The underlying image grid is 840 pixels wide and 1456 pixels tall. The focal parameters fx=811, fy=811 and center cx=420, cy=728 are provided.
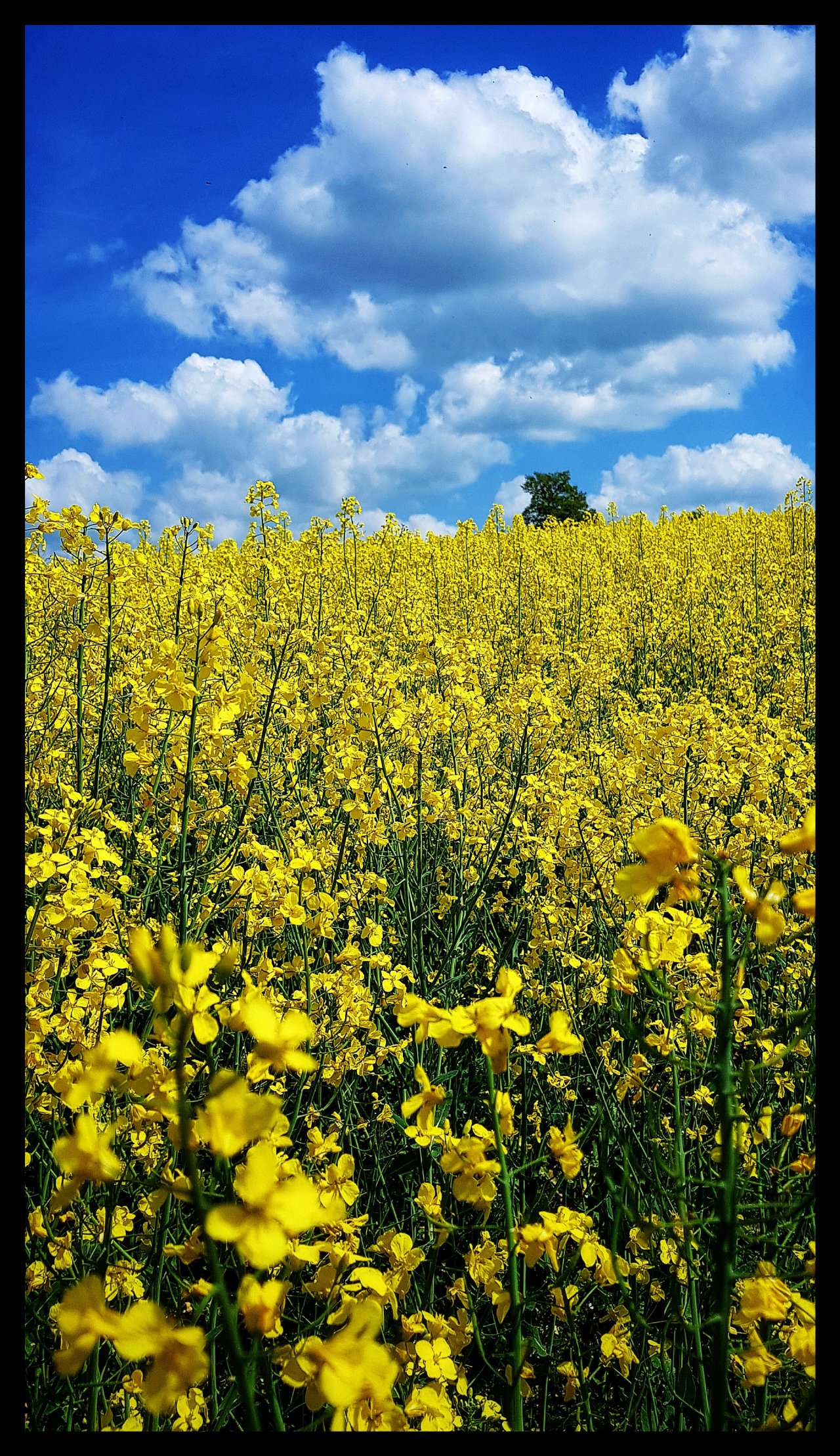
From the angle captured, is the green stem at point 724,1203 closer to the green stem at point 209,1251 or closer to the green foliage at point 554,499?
the green stem at point 209,1251

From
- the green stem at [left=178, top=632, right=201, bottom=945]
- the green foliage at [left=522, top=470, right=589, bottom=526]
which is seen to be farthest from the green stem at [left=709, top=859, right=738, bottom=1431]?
the green foliage at [left=522, top=470, right=589, bottom=526]

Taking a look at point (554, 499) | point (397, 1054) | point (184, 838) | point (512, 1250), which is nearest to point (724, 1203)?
point (512, 1250)

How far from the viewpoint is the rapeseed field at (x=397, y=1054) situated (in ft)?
2.61

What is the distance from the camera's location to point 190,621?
8.08ft

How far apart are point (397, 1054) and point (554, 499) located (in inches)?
1583

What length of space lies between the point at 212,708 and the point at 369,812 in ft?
1.97

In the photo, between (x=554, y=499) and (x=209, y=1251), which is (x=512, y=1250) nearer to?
(x=209, y=1251)

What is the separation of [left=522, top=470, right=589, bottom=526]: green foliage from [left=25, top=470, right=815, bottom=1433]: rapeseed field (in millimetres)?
36041

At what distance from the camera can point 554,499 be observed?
39812mm

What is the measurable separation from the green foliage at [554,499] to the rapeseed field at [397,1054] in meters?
36.0

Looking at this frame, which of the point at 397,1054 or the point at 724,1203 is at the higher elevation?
the point at 724,1203

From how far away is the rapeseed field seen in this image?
796 mm

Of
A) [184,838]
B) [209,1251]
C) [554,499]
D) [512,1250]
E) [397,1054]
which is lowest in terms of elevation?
[397,1054]
